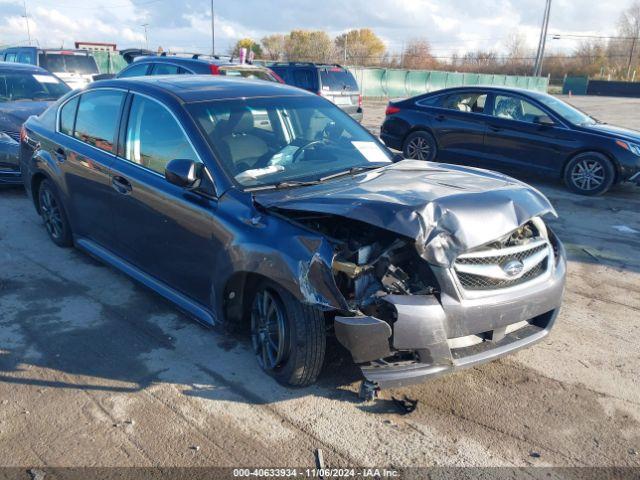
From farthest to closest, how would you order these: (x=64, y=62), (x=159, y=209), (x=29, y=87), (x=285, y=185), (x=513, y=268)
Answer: (x=64, y=62) → (x=29, y=87) → (x=159, y=209) → (x=285, y=185) → (x=513, y=268)

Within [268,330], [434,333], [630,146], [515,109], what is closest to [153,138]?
[268,330]

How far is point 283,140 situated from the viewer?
418 centimetres

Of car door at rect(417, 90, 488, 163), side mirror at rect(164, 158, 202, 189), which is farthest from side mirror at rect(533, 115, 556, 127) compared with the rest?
side mirror at rect(164, 158, 202, 189)

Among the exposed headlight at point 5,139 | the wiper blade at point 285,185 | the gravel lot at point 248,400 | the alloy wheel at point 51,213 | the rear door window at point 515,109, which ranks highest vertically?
the rear door window at point 515,109

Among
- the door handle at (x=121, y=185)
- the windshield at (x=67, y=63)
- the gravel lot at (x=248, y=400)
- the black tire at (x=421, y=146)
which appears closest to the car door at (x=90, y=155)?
the door handle at (x=121, y=185)

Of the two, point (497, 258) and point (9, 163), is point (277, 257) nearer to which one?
point (497, 258)

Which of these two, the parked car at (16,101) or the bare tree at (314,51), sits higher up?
the bare tree at (314,51)

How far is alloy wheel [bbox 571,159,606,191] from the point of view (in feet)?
28.9

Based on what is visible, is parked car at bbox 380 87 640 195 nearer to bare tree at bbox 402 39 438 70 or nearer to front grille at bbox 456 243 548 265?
front grille at bbox 456 243 548 265

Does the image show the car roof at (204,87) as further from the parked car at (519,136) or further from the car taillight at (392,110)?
the car taillight at (392,110)

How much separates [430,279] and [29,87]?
898cm

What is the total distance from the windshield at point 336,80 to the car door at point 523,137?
5.73m

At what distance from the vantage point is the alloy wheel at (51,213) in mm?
5695

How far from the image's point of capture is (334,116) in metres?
4.68
